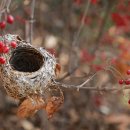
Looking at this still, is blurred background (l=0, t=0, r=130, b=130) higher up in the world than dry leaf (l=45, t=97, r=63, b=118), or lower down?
higher up

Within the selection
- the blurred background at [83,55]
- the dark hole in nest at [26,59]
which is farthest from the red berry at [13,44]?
the blurred background at [83,55]

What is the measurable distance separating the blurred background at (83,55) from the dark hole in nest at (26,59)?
1.37 m

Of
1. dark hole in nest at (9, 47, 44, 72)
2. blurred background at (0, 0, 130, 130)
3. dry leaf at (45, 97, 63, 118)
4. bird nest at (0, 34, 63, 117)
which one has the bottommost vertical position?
dry leaf at (45, 97, 63, 118)

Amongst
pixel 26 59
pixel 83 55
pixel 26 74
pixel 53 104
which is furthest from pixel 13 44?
pixel 83 55

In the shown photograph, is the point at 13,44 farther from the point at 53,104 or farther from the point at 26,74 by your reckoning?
the point at 53,104

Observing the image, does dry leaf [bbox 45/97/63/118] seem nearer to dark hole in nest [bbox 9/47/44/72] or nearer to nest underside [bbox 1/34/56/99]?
nest underside [bbox 1/34/56/99]

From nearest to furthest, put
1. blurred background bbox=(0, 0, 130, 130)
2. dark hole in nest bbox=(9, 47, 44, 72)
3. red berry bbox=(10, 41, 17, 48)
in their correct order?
red berry bbox=(10, 41, 17, 48)
dark hole in nest bbox=(9, 47, 44, 72)
blurred background bbox=(0, 0, 130, 130)

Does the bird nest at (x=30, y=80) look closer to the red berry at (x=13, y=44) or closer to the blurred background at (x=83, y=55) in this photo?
the red berry at (x=13, y=44)

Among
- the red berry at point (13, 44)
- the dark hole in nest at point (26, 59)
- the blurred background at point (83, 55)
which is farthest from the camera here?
the blurred background at point (83, 55)

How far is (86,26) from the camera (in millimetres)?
5516

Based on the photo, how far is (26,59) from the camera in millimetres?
3338

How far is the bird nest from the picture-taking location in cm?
300

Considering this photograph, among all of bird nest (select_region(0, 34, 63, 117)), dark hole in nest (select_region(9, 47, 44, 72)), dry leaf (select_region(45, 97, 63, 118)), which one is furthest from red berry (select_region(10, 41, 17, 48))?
dry leaf (select_region(45, 97, 63, 118))

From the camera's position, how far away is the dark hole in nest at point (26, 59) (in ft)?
10.5
